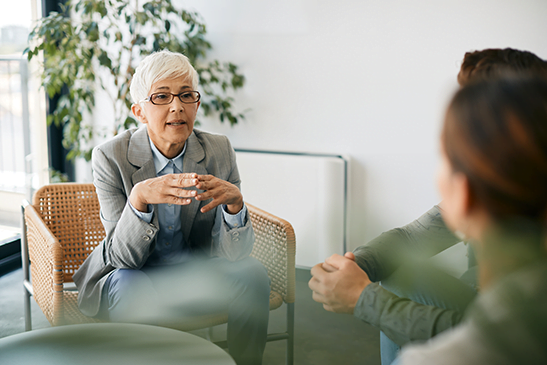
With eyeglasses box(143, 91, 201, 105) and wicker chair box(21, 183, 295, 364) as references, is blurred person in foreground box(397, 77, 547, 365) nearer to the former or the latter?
wicker chair box(21, 183, 295, 364)

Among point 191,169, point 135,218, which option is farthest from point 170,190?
point 191,169

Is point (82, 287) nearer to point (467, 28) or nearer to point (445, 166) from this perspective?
A: point (445, 166)

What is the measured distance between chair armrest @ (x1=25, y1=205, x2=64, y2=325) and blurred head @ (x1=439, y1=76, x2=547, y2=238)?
1.21 meters

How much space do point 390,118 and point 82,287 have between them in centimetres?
173

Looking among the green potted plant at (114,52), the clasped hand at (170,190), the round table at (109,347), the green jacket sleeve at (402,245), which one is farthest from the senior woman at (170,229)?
the green potted plant at (114,52)

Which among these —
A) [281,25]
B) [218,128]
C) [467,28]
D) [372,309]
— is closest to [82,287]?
[372,309]

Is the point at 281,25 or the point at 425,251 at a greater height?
the point at 281,25

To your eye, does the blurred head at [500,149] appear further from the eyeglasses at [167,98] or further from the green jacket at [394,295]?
the eyeglasses at [167,98]

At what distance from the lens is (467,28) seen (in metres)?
2.32

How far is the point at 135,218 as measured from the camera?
1.42 m

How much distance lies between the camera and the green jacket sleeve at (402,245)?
1121 mm

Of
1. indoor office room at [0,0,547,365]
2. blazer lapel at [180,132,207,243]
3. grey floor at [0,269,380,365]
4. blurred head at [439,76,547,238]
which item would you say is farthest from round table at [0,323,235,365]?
grey floor at [0,269,380,365]

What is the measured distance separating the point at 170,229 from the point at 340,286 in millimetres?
812

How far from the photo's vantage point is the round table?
3.40ft
